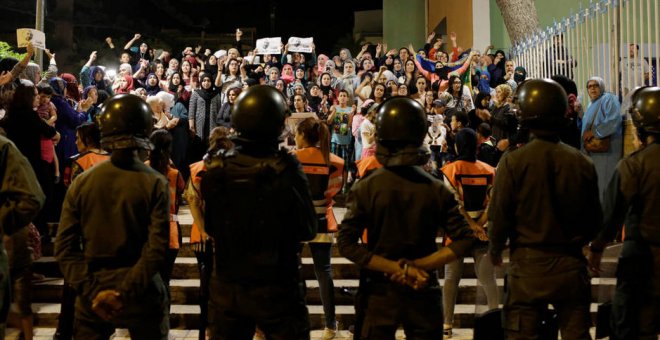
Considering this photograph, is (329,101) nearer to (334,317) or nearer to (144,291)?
(334,317)

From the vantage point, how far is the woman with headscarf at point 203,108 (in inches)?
443

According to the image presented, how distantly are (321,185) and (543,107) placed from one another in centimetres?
253

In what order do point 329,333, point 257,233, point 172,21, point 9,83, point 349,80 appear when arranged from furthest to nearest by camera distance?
point 172,21
point 349,80
point 9,83
point 329,333
point 257,233

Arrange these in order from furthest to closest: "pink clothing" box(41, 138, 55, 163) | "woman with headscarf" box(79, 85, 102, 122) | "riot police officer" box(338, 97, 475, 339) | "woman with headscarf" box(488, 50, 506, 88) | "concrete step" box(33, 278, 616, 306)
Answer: "woman with headscarf" box(488, 50, 506, 88) < "woman with headscarf" box(79, 85, 102, 122) < "pink clothing" box(41, 138, 55, 163) < "concrete step" box(33, 278, 616, 306) < "riot police officer" box(338, 97, 475, 339)

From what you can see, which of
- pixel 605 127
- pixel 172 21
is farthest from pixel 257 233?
pixel 172 21

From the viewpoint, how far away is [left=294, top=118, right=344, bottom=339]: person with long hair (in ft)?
20.4

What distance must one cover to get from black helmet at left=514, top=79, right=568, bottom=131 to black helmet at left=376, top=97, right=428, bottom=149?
2.44 feet

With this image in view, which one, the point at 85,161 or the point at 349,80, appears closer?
the point at 85,161

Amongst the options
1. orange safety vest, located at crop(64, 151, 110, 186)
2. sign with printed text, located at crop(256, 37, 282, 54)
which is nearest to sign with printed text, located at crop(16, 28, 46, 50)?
orange safety vest, located at crop(64, 151, 110, 186)

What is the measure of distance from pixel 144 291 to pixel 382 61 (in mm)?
11893

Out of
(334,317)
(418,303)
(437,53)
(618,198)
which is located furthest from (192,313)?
(437,53)

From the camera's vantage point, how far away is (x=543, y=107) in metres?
4.24

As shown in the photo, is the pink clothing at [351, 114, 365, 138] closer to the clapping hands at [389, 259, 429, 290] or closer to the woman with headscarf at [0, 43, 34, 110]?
the woman with headscarf at [0, 43, 34, 110]

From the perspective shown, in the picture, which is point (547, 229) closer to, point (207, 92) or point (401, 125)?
point (401, 125)
